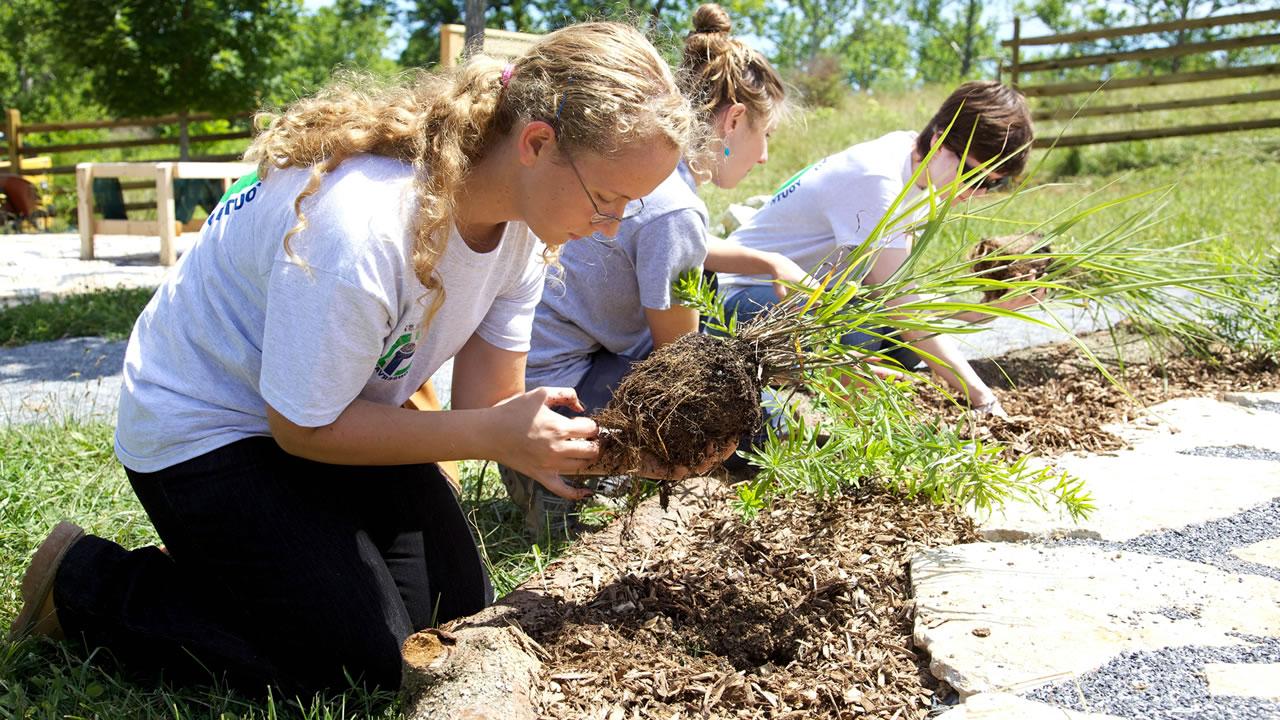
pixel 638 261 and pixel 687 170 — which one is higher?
pixel 687 170

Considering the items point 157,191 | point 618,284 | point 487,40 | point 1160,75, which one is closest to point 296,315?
point 618,284

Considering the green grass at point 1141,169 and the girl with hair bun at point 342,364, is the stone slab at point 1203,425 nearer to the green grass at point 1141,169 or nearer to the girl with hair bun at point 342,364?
the green grass at point 1141,169

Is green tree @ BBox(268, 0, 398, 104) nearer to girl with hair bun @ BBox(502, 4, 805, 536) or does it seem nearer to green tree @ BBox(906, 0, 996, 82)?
girl with hair bun @ BBox(502, 4, 805, 536)

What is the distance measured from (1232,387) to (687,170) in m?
2.16

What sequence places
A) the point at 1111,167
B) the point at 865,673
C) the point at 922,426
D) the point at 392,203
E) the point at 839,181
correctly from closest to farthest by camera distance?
the point at 392,203
the point at 865,673
the point at 922,426
the point at 839,181
the point at 1111,167

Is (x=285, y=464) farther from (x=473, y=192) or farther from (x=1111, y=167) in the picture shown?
(x=1111, y=167)

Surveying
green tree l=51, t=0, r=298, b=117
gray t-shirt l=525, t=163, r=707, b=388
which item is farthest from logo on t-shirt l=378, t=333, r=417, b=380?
green tree l=51, t=0, r=298, b=117

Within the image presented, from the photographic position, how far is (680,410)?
6.63ft

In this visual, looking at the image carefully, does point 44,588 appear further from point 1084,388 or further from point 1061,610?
point 1084,388

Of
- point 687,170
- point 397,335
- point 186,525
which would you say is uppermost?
point 687,170

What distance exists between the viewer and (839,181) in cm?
323

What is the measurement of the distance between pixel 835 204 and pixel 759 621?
5.22 ft

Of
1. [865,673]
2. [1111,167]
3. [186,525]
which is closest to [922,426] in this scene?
[865,673]

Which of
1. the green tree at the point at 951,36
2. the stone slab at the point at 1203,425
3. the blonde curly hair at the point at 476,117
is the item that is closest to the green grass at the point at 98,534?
the blonde curly hair at the point at 476,117
